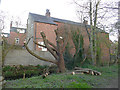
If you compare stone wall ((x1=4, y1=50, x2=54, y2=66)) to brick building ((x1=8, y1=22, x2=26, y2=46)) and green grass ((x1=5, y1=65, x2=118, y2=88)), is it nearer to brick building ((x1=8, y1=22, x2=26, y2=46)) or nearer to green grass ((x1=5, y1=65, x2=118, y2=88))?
brick building ((x1=8, y1=22, x2=26, y2=46))

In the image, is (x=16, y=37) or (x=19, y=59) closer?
(x=19, y=59)

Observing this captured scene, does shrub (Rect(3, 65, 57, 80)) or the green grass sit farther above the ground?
the green grass

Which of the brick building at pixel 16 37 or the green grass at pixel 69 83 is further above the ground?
the brick building at pixel 16 37

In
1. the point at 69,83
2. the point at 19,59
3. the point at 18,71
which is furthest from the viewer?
the point at 19,59

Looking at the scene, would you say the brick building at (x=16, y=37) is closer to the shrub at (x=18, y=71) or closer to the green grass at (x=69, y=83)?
the shrub at (x=18, y=71)

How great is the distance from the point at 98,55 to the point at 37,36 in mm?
10385

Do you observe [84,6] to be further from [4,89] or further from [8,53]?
[4,89]

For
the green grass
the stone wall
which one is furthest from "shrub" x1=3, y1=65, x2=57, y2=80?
the green grass

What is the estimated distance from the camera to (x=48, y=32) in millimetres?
17734

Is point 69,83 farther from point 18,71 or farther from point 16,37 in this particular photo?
point 16,37

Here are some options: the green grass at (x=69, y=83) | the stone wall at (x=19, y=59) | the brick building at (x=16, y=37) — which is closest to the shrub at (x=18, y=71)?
the stone wall at (x=19, y=59)

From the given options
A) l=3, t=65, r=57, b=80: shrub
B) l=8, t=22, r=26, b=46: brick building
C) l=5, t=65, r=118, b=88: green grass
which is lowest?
l=3, t=65, r=57, b=80: shrub

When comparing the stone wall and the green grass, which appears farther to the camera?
the stone wall

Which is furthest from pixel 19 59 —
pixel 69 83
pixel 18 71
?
pixel 69 83
